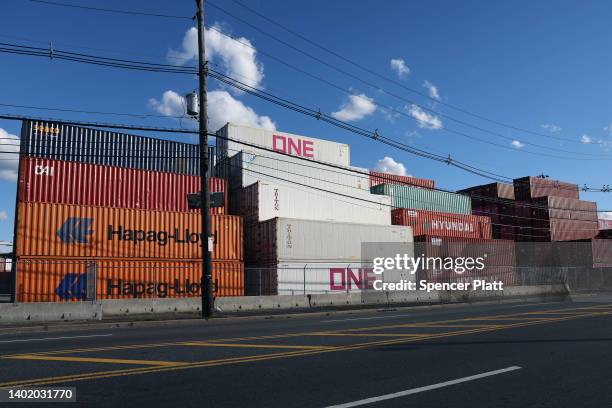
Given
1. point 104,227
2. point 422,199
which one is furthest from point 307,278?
point 422,199

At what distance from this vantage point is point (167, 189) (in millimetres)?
25359

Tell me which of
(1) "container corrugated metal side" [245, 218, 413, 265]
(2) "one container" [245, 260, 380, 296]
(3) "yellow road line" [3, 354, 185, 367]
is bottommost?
(3) "yellow road line" [3, 354, 185, 367]

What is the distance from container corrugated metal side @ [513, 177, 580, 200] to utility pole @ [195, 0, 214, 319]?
38.4 meters

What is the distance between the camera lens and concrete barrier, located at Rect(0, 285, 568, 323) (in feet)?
53.7

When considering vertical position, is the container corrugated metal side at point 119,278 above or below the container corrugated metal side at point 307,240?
below

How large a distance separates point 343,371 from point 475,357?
8.37 feet

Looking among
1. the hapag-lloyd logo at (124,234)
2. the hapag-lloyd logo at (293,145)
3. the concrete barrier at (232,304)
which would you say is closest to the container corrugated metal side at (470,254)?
the concrete barrier at (232,304)

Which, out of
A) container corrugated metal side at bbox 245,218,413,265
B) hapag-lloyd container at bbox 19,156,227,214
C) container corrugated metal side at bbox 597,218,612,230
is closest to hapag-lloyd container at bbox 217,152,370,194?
hapag-lloyd container at bbox 19,156,227,214

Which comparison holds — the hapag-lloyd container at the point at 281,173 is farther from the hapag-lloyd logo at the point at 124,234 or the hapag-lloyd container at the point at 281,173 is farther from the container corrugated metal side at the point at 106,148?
the hapag-lloyd logo at the point at 124,234

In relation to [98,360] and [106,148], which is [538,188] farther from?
[98,360]

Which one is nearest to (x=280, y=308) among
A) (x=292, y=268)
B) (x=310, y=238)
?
(x=292, y=268)

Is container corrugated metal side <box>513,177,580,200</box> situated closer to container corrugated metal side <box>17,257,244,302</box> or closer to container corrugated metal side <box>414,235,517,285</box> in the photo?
container corrugated metal side <box>414,235,517,285</box>

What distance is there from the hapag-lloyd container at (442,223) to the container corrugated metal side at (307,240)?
5.32 meters

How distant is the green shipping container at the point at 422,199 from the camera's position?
3571 cm
